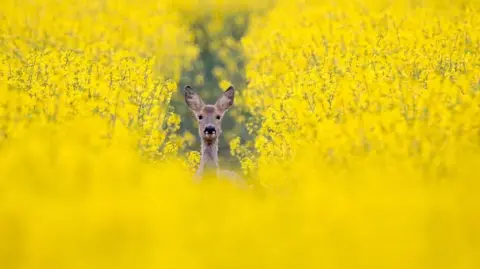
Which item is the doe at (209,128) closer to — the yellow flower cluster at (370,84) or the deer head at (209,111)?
the deer head at (209,111)

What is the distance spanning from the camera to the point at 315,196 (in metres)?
5.02

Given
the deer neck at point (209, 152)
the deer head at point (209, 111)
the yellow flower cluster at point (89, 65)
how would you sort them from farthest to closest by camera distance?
the yellow flower cluster at point (89, 65)
the deer head at point (209, 111)
the deer neck at point (209, 152)

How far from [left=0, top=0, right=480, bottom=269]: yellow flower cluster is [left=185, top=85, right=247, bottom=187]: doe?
0.51 m

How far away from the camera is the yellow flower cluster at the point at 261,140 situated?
401cm

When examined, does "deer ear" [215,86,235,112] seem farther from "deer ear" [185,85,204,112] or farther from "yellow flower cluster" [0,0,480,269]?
"yellow flower cluster" [0,0,480,269]

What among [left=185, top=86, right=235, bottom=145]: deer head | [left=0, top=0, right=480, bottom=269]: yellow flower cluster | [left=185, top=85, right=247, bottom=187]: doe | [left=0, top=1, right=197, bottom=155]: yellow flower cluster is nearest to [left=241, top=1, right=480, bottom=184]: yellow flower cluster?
[left=0, top=0, right=480, bottom=269]: yellow flower cluster

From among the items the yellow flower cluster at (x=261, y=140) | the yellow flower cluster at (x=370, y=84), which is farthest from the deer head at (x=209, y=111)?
the yellow flower cluster at (x=370, y=84)

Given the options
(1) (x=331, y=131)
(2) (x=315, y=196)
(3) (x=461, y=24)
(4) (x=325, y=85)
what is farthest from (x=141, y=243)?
(3) (x=461, y=24)

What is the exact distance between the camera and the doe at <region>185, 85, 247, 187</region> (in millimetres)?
11078

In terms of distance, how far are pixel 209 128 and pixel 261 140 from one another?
14.3ft

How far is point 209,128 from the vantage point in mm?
11672

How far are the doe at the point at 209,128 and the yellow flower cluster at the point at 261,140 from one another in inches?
Result: 20.1

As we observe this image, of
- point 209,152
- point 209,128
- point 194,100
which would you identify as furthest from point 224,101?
point 209,152

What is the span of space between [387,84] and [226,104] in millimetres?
2285
